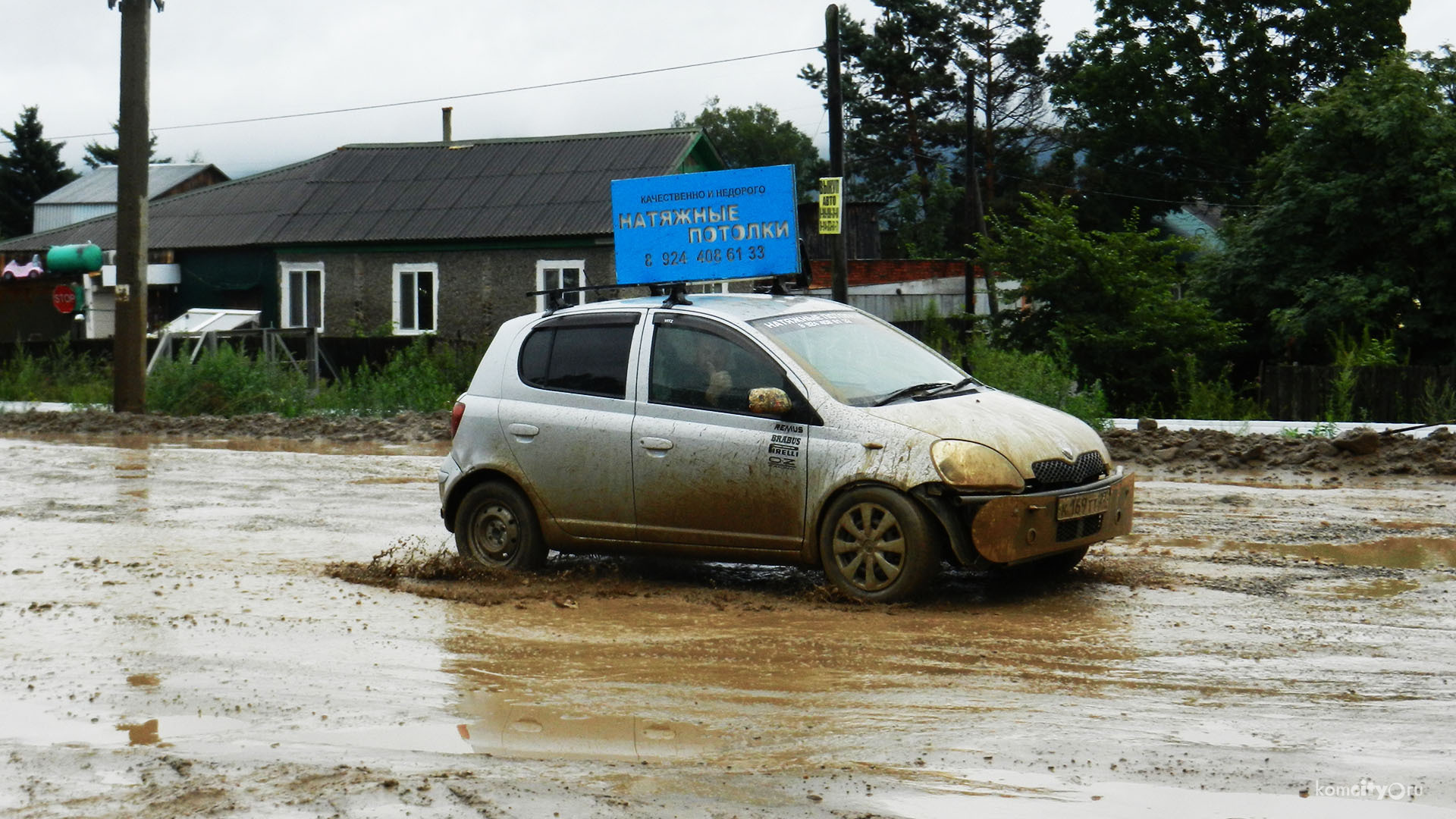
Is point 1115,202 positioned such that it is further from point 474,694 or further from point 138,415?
point 474,694

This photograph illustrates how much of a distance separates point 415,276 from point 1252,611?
30.4 metres

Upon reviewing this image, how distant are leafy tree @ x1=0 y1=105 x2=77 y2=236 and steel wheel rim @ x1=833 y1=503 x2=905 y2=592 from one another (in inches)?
3091

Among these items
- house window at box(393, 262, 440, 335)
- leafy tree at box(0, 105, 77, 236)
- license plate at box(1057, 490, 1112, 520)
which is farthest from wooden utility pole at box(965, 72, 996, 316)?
leafy tree at box(0, 105, 77, 236)

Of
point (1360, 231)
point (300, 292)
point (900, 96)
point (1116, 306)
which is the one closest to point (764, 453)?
point (1116, 306)

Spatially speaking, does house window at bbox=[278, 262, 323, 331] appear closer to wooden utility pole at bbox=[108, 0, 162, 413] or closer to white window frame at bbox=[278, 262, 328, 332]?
white window frame at bbox=[278, 262, 328, 332]

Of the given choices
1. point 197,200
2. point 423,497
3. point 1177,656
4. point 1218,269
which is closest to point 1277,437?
point 423,497

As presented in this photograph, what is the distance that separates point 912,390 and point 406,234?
2897 centimetres

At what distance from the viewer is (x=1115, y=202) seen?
57.4 metres

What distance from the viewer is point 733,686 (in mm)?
5938

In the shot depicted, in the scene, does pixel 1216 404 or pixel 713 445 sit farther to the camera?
pixel 1216 404

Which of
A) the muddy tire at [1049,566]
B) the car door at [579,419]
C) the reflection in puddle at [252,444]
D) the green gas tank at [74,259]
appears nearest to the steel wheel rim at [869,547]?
the muddy tire at [1049,566]

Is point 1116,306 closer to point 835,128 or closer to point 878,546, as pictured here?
point 835,128

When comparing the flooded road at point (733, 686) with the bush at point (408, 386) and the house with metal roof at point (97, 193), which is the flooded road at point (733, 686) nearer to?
the bush at point (408, 386)

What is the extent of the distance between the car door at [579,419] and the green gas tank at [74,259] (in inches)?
1143
